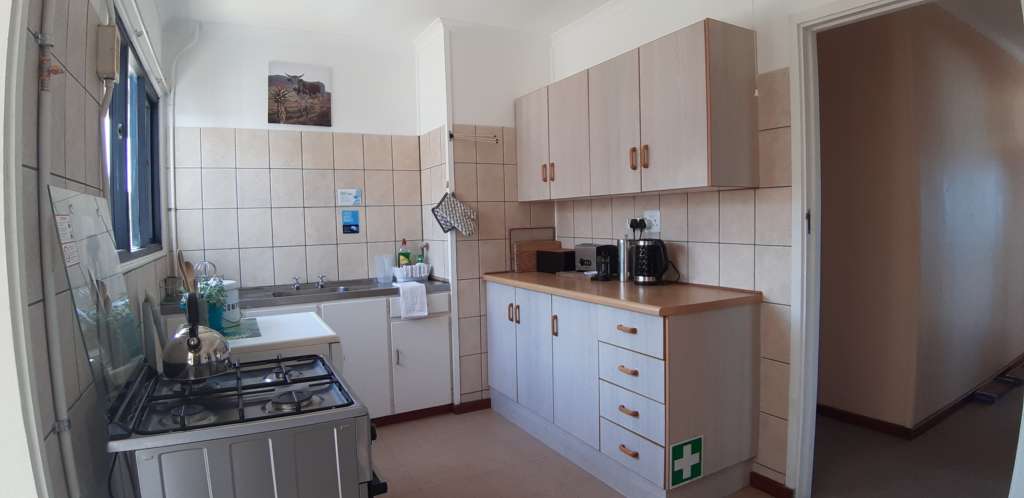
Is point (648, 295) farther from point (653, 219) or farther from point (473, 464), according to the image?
point (473, 464)

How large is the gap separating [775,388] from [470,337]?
1.82m

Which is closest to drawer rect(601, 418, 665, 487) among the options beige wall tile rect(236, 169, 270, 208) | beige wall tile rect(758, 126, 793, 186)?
beige wall tile rect(758, 126, 793, 186)

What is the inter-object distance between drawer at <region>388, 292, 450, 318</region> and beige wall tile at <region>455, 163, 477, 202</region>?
0.62 m

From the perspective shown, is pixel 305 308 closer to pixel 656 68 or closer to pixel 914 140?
pixel 656 68

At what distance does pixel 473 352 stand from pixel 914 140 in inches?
107

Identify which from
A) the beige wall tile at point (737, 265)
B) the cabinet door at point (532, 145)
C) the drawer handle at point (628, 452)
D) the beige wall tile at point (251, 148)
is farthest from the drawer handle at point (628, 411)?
the beige wall tile at point (251, 148)

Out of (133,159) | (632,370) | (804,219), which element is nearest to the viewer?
(804,219)

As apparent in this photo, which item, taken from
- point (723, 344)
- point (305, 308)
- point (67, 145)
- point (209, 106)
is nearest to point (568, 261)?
point (723, 344)

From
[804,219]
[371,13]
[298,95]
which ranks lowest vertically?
[804,219]

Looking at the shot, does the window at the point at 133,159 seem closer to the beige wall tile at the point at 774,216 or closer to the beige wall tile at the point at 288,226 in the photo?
the beige wall tile at the point at 288,226

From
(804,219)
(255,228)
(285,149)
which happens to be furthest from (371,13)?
(804,219)

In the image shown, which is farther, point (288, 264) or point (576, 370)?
point (288, 264)

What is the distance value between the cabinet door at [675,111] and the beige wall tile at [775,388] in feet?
2.77

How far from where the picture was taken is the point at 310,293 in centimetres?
321
